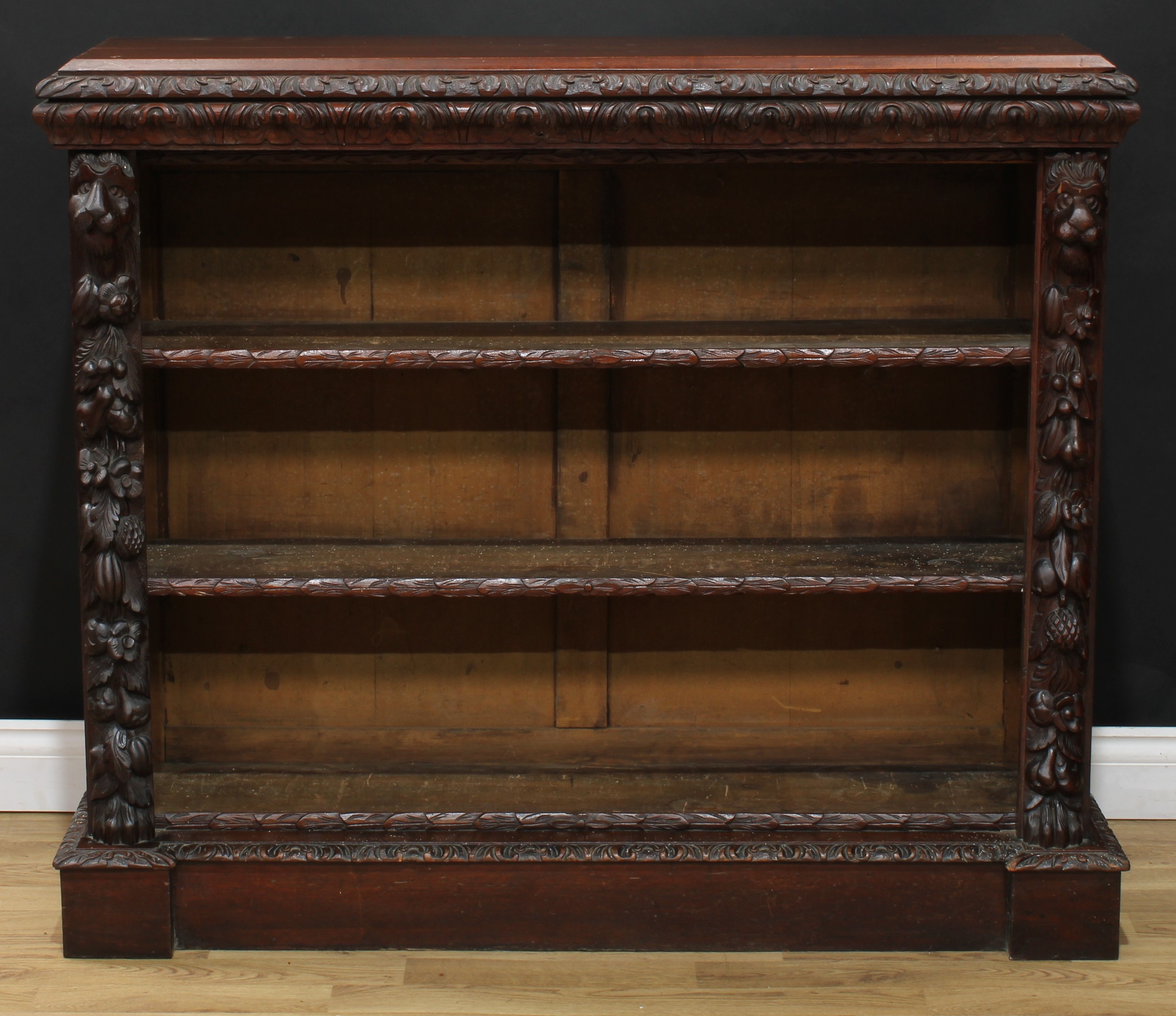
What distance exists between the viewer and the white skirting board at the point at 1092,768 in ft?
8.22

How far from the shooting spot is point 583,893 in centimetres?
203

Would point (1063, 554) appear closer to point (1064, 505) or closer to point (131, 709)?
point (1064, 505)

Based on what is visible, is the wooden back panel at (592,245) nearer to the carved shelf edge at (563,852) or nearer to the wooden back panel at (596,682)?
the wooden back panel at (596,682)

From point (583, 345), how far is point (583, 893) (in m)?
0.87

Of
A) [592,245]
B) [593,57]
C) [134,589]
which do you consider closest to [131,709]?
[134,589]

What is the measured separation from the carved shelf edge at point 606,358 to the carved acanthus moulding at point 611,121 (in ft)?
0.98

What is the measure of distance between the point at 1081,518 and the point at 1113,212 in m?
0.78

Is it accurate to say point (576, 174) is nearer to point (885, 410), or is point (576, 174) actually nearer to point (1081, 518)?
point (885, 410)

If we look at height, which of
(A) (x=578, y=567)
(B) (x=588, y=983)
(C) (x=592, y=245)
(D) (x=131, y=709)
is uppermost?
(C) (x=592, y=245)

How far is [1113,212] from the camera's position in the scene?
2383 millimetres

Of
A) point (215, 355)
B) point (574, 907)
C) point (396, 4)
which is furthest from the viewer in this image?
point (396, 4)

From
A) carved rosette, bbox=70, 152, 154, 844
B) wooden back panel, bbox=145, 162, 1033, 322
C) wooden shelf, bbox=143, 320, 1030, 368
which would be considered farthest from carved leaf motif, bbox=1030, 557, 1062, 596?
carved rosette, bbox=70, 152, 154, 844

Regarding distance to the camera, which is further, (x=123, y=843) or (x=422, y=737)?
(x=422, y=737)

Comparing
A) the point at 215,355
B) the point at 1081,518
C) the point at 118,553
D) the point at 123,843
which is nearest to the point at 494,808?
the point at 123,843
